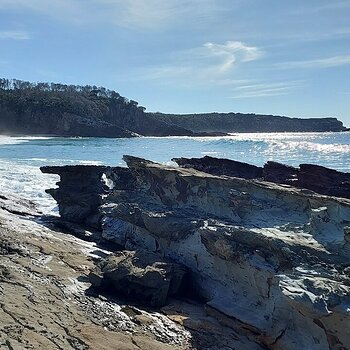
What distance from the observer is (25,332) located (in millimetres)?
5266

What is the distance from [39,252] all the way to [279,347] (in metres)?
4.64

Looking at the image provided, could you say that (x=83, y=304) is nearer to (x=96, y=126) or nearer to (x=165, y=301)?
(x=165, y=301)

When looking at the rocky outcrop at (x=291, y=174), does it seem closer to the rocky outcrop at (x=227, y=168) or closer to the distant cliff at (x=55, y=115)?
the rocky outcrop at (x=227, y=168)

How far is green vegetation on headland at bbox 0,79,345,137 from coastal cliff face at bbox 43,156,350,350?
86.4 metres

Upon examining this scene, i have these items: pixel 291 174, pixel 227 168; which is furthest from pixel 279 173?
pixel 227 168

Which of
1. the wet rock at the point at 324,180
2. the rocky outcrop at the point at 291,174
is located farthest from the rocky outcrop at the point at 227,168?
the wet rock at the point at 324,180

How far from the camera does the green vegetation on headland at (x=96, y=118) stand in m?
96.7

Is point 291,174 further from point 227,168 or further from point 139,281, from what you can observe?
point 139,281

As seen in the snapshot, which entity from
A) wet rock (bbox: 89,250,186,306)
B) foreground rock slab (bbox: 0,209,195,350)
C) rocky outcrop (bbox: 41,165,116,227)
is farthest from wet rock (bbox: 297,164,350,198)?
foreground rock slab (bbox: 0,209,195,350)

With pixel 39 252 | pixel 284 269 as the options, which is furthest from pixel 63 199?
pixel 284 269

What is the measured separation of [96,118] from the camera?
102500 millimetres

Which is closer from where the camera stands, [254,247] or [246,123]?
[254,247]

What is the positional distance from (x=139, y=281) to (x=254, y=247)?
201 centimetres

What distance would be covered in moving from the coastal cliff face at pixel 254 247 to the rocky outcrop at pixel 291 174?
11.5 ft
